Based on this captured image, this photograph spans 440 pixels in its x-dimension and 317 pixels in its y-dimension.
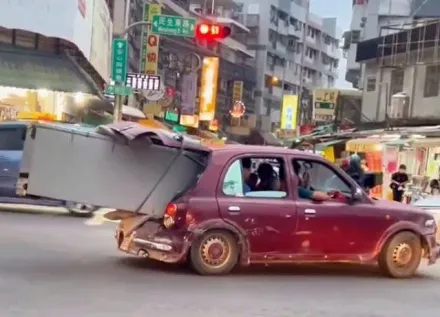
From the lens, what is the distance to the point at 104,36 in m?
33.1

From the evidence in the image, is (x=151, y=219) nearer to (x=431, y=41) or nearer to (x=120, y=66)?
(x=120, y=66)

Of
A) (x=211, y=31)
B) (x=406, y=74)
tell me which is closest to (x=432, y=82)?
(x=406, y=74)

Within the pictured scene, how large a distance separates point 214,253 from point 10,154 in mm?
8037

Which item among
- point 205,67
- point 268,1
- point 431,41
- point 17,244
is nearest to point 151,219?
point 17,244

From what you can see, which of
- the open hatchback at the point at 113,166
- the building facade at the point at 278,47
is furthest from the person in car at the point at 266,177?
the building facade at the point at 278,47

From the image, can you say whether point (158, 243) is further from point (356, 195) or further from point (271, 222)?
point (356, 195)

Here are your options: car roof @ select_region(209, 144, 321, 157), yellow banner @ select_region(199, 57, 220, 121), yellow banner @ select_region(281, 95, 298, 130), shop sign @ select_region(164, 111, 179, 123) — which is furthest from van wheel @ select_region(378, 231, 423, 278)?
yellow banner @ select_region(281, 95, 298, 130)

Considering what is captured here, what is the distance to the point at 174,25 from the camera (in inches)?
906

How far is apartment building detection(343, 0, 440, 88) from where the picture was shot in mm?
A: 42344

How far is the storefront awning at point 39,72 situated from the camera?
22688mm

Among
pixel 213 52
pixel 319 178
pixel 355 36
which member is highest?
pixel 355 36

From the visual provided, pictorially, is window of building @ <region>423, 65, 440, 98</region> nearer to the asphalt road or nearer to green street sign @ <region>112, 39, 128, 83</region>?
green street sign @ <region>112, 39, 128, 83</region>

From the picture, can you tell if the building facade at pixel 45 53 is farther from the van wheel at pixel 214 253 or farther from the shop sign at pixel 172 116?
the shop sign at pixel 172 116

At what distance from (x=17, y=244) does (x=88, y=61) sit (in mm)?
16018
